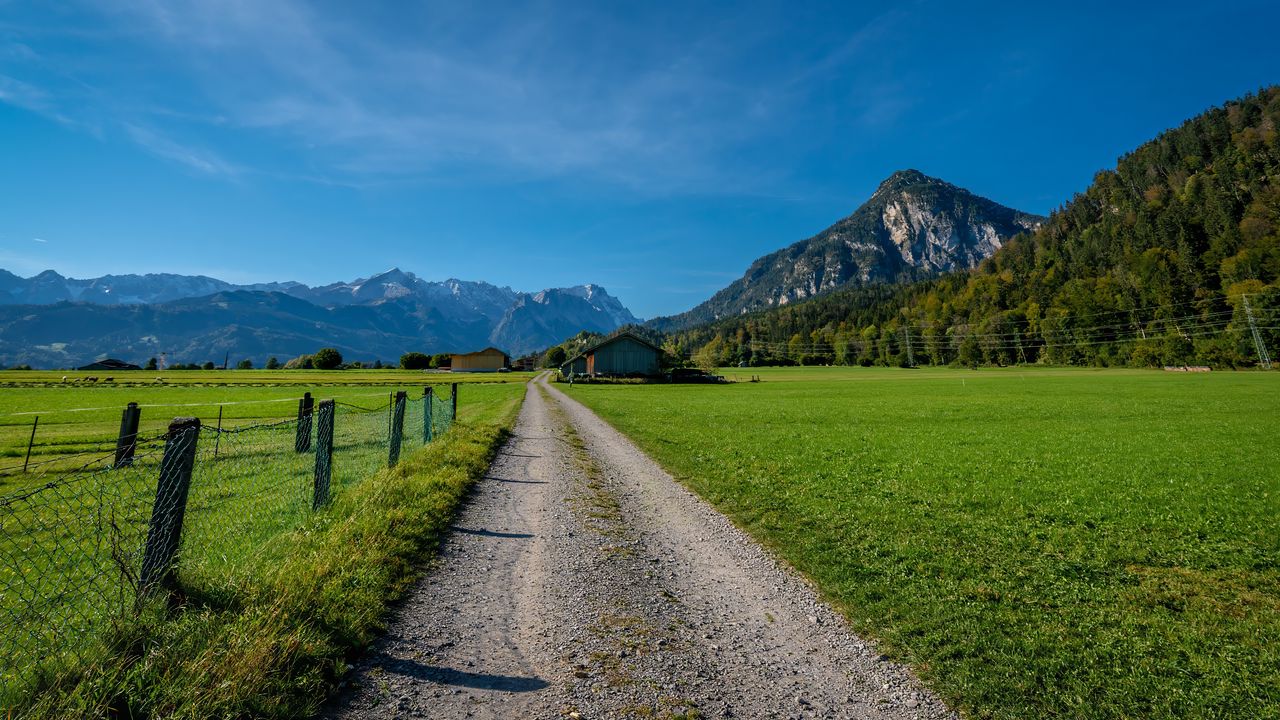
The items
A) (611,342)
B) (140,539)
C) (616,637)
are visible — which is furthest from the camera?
(611,342)

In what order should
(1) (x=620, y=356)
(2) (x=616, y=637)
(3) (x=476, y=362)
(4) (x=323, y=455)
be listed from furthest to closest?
(3) (x=476, y=362)
(1) (x=620, y=356)
(4) (x=323, y=455)
(2) (x=616, y=637)

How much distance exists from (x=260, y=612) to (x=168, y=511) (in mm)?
1365

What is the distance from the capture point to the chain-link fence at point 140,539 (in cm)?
417

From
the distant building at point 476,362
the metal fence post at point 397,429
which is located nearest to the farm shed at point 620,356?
the metal fence post at point 397,429

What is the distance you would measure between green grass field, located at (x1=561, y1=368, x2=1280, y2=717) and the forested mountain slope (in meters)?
112

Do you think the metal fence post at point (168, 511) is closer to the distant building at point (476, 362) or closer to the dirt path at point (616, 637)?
the dirt path at point (616, 637)

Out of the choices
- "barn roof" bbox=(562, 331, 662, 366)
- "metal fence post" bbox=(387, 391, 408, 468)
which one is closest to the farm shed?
"barn roof" bbox=(562, 331, 662, 366)

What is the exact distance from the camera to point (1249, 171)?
13675 centimetres

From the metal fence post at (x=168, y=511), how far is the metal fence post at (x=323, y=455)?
4236 millimetres

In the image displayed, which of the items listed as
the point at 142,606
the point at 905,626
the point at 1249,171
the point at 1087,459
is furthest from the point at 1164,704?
the point at 1249,171

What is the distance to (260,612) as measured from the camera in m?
4.93

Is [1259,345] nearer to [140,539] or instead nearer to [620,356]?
[620,356]

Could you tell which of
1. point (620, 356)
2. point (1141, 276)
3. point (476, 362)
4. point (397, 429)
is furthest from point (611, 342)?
point (1141, 276)

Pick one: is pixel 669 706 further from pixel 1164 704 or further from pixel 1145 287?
pixel 1145 287
